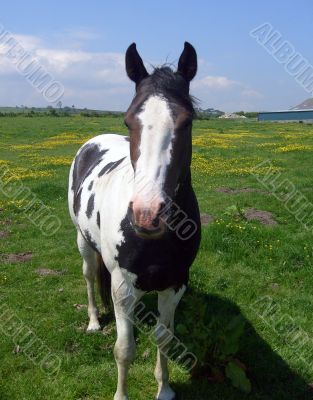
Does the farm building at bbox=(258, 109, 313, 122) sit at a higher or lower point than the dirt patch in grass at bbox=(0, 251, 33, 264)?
higher

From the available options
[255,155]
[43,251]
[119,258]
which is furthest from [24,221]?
[255,155]

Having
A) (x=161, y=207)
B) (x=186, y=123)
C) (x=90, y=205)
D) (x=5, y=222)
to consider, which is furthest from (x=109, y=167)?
Result: (x=5, y=222)

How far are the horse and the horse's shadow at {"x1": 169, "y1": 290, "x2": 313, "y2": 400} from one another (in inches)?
12.9

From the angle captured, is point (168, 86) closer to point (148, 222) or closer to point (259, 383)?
point (148, 222)

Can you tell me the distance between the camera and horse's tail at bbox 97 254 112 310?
19.4ft

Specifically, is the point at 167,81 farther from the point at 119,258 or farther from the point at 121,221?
the point at 119,258

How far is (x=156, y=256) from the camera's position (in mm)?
3920

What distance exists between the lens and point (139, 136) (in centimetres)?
323

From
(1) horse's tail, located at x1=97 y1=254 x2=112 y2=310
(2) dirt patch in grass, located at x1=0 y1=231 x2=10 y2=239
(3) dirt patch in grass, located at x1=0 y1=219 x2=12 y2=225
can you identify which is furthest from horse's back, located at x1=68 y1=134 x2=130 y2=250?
(3) dirt patch in grass, located at x1=0 y1=219 x2=12 y2=225

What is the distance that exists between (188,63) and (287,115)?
299 feet

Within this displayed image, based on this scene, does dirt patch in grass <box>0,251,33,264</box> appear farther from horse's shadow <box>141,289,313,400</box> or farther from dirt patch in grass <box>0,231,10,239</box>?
horse's shadow <box>141,289,313,400</box>

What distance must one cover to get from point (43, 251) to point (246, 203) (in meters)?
5.55

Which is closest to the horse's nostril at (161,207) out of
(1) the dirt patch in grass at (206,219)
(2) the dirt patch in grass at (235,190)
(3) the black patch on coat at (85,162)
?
(3) the black patch on coat at (85,162)

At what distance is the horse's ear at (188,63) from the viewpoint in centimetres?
370
